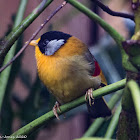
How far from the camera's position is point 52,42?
2.73ft

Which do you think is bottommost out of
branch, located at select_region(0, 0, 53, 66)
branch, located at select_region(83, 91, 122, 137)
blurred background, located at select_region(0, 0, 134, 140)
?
branch, located at select_region(83, 91, 122, 137)

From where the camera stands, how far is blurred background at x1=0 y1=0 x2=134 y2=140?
868 millimetres

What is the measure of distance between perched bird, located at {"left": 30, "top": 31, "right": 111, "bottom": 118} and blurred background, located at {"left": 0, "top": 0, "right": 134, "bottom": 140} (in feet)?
0.27

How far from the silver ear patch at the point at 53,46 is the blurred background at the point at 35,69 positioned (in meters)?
0.08

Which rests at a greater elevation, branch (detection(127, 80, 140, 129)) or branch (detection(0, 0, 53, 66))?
branch (detection(0, 0, 53, 66))

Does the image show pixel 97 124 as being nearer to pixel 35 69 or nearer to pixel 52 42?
pixel 52 42

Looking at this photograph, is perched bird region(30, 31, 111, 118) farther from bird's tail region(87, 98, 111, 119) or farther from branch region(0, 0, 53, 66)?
branch region(0, 0, 53, 66)

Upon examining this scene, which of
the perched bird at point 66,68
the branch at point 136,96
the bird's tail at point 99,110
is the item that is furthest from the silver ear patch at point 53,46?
the branch at point 136,96

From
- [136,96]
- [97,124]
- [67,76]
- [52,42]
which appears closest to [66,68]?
[67,76]

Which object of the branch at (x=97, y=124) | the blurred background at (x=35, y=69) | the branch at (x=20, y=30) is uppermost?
the branch at (x=20, y=30)

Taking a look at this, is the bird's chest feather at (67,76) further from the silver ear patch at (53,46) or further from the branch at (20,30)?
the branch at (20,30)

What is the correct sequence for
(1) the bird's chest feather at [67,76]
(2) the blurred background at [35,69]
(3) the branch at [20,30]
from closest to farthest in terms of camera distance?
(3) the branch at [20,30] → (1) the bird's chest feather at [67,76] → (2) the blurred background at [35,69]

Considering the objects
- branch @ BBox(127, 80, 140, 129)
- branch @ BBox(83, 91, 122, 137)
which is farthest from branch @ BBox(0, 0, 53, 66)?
branch @ BBox(83, 91, 122, 137)

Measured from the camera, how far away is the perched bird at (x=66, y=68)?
0.75m
